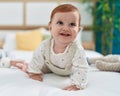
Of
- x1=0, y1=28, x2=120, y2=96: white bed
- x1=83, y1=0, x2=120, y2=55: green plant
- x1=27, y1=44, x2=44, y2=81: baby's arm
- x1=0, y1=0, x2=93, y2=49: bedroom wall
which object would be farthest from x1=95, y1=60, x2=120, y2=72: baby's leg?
x1=0, y1=0, x2=93, y2=49: bedroom wall

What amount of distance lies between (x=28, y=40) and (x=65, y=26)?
2026mm

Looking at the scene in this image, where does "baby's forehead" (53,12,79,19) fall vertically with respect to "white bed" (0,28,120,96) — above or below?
above

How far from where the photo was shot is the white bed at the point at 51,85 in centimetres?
123

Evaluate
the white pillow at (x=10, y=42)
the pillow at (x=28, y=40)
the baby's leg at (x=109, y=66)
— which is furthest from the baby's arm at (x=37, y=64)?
the white pillow at (x=10, y=42)

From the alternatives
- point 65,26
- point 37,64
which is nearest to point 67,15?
point 65,26

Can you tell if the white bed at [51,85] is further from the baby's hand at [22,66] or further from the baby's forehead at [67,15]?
the baby's forehead at [67,15]

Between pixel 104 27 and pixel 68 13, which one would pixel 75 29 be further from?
pixel 104 27

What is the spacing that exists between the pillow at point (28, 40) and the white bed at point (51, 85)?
5.61ft

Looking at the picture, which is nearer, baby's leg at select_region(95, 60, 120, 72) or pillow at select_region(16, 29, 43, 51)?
baby's leg at select_region(95, 60, 120, 72)

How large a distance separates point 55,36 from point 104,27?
7.43ft

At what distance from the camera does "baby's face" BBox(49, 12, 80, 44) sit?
1484 millimetres

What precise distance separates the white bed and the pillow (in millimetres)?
1710

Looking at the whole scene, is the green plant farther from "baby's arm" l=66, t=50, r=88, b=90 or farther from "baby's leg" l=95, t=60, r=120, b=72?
"baby's arm" l=66, t=50, r=88, b=90

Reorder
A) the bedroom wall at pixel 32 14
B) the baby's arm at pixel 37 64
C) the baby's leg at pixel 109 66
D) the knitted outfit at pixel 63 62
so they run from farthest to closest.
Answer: the bedroom wall at pixel 32 14 → the baby's leg at pixel 109 66 → the baby's arm at pixel 37 64 → the knitted outfit at pixel 63 62
